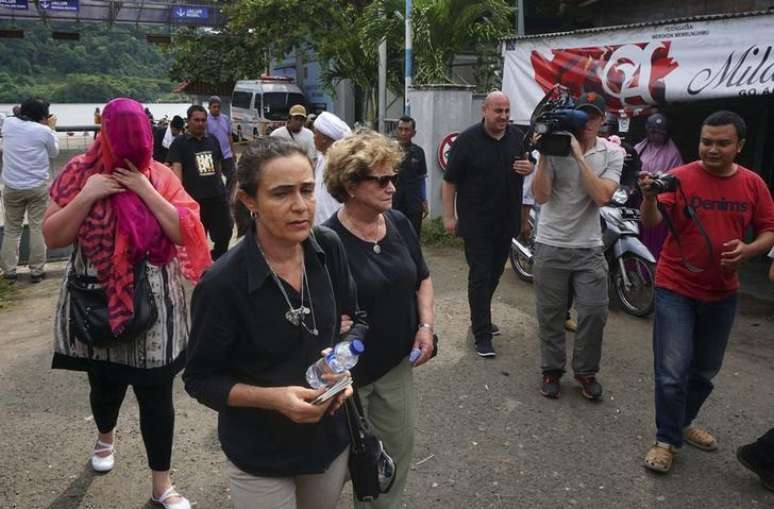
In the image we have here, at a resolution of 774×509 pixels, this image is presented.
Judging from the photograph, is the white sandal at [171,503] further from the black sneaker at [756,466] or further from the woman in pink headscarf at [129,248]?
the black sneaker at [756,466]

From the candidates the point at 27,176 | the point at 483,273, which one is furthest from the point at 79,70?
the point at 483,273

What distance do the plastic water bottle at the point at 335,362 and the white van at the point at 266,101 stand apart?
2027 cm

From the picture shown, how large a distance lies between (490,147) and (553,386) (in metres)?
1.76

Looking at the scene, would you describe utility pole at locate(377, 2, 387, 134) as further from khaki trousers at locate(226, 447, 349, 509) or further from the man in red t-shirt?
khaki trousers at locate(226, 447, 349, 509)

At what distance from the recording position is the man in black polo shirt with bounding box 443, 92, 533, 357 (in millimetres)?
4738

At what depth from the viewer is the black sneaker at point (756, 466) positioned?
10.5ft

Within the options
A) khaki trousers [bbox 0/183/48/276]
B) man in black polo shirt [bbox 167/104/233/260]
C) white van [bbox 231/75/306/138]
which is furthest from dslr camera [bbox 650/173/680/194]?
white van [bbox 231/75/306/138]

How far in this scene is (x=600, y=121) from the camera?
3982 mm

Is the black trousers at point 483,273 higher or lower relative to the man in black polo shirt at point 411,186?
lower

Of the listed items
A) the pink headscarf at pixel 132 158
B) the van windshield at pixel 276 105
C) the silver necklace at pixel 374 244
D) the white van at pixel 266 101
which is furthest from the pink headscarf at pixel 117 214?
the van windshield at pixel 276 105

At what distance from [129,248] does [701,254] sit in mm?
2701

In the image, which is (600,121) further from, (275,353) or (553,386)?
(275,353)

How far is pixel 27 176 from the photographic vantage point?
684 cm

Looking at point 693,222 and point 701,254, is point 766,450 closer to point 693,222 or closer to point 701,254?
point 701,254
